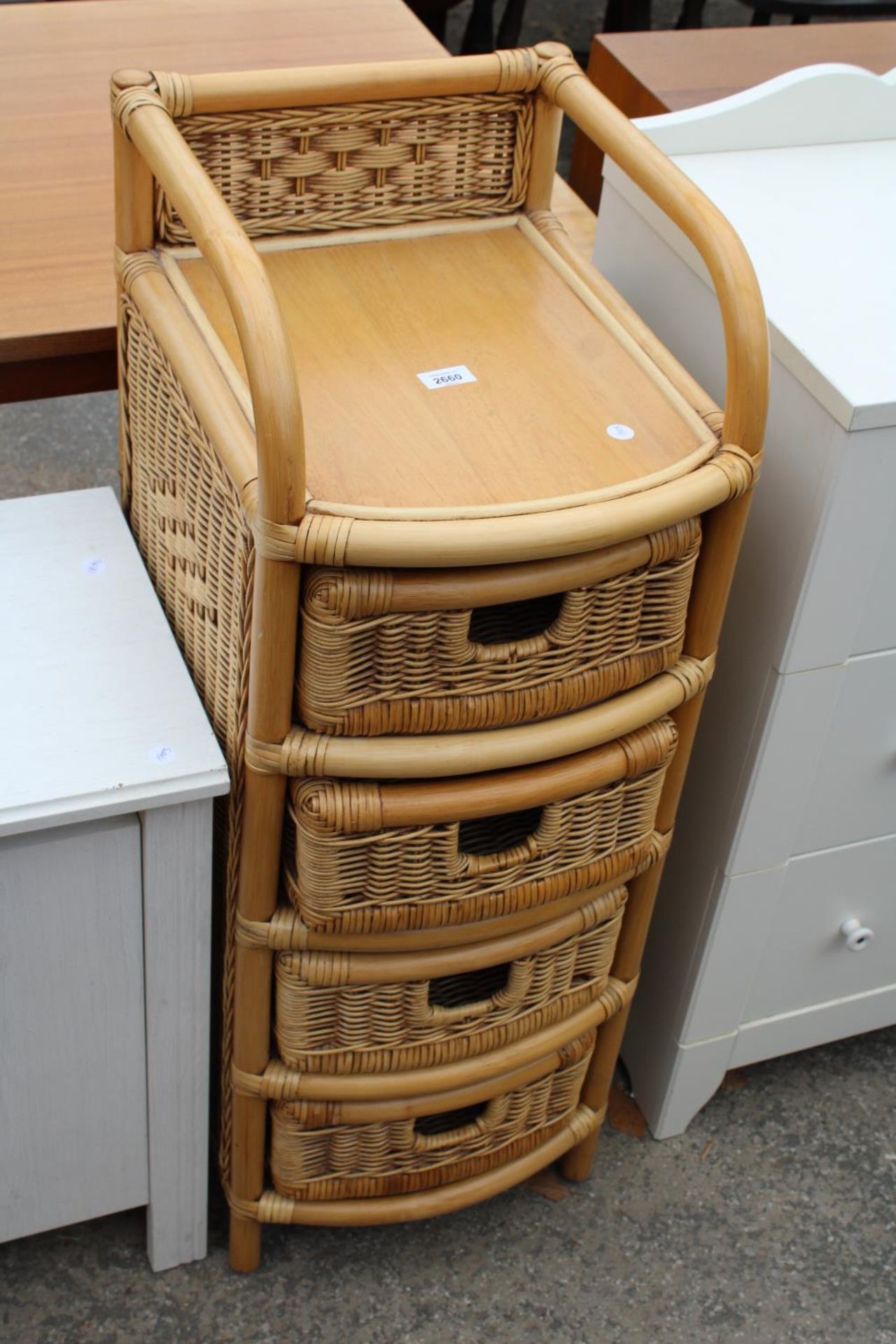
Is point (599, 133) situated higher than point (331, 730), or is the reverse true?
point (599, 133)

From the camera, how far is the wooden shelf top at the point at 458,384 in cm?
106

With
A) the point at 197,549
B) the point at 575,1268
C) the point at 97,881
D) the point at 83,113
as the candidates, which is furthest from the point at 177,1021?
the point at 83,113

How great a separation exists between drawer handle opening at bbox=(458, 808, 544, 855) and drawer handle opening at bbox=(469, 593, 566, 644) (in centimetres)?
15

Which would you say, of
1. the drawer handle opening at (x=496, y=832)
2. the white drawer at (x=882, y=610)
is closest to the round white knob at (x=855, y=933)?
the white drawer at (x=882, y=610)

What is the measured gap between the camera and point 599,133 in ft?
3.90

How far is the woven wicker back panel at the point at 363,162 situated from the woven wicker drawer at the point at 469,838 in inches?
19.3

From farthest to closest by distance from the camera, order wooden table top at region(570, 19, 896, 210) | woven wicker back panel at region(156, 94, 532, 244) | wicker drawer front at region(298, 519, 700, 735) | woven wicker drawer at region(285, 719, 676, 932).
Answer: wooden table top at region(570, 19, 896, 210) < woven wicker back panel at region(156, 94, 532, 244) < woven wicker drawer at region(285, 719, 676, 932) < wicker drawer front at region(298, 519, 700, 735)

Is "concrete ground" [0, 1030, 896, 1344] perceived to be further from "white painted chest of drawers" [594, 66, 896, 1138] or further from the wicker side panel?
the wicker side panel

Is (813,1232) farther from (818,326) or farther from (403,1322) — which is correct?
(818,326)

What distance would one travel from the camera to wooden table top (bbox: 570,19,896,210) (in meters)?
1.94

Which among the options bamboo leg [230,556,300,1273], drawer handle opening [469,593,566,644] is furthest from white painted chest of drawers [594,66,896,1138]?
bamboo leg [230,556,300,1273]

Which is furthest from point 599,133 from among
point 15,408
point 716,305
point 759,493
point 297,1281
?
point 15,408

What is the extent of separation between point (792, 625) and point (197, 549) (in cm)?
49

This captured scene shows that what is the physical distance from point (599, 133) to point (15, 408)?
161 centimetres
